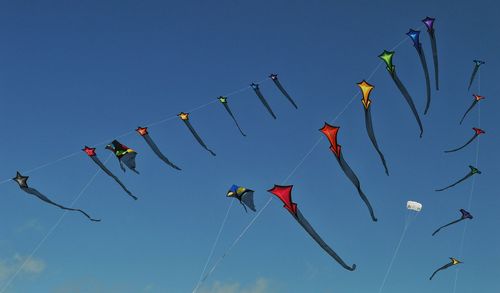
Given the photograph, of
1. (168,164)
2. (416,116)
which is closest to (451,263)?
(416,116)

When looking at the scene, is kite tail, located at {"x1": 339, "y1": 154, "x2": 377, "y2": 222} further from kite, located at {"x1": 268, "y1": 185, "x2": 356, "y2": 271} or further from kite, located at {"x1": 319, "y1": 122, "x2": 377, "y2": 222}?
kite, located at {"x1": 268, "y1": 185, "x2": 356, "y2": 271}

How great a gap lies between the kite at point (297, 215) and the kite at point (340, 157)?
2731mm

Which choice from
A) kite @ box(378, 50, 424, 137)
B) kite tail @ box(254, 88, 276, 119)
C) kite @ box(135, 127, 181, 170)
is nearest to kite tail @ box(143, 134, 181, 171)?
kite @ box(135, 127, 181, 170)

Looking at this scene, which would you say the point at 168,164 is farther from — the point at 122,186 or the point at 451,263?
the point at 451,263

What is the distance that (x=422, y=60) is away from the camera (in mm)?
26406

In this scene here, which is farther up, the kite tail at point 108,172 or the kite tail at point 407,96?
the kite tail at point 407,96

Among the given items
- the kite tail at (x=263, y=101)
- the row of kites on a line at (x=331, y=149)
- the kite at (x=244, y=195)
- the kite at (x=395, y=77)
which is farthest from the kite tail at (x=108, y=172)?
the kite at (x=395, y=77)

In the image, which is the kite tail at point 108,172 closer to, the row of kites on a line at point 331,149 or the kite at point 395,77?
the row of kites on a line at point 331,149

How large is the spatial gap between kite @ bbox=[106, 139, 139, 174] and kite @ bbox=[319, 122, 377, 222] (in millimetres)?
12680

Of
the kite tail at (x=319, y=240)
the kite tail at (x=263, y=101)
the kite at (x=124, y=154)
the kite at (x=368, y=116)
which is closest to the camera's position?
the kite tail at (x=319, y=240)

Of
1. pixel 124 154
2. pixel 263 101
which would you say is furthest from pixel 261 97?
pixel 124 154

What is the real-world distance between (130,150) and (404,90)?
1669cm

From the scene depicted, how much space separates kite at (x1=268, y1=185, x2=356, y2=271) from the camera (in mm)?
20875

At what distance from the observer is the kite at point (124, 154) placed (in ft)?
96.4
